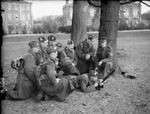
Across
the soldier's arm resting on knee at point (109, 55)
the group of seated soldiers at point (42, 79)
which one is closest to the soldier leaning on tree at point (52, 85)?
the group of seated soldiers at point (42, 79)

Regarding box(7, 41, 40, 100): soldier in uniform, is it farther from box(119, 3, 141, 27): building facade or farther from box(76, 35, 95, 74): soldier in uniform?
box(119, 3, 141, 27): building facade

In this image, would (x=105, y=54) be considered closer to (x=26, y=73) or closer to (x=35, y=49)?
Answer: (x=35, y=49)

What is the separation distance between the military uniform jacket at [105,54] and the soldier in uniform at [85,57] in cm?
22

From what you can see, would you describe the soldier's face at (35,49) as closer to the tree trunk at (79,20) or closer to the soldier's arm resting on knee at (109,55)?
the soldier's arm resting on knee at (109,55)

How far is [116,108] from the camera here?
4.27 metres

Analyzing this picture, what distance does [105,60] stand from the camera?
239 inches

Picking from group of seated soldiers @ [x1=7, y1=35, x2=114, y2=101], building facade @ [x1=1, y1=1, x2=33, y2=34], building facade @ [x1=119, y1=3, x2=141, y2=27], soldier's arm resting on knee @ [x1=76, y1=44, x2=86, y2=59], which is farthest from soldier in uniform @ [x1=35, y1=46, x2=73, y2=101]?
building facade @ [x1=119, y1=3, x2=141, y2=27]

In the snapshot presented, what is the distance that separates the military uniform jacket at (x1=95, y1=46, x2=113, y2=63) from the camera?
19.9 feet

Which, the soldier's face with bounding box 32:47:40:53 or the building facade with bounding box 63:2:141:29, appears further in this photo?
the building facade with bounding box 63:2:141:29

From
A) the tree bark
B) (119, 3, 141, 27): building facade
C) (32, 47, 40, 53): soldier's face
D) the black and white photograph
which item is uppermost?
(119, 3, 141, 27): building facade

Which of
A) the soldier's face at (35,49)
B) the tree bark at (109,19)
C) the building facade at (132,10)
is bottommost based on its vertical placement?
the soldier's face at (35,49)

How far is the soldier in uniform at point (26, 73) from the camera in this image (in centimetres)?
443

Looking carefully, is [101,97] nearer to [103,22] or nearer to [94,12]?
[103,22]

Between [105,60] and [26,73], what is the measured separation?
2.47 metres
